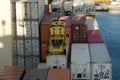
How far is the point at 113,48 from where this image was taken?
46.2 meters

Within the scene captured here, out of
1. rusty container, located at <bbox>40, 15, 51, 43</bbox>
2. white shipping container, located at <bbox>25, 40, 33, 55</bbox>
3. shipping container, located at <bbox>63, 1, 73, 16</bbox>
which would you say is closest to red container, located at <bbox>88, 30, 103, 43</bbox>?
rusty container, located at <bbox>40, 15, 51, 43</bbox>

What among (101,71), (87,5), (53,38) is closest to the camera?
(101,71)

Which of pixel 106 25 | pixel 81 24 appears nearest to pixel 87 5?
pixel 106 25

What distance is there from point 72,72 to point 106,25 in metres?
43.2

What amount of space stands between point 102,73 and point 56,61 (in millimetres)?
3541

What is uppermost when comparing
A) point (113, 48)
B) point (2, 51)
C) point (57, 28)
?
point (57, 28)

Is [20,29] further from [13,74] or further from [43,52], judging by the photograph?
[13,74]

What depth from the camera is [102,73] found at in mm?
24375

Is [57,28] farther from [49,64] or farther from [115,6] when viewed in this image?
[115,6]

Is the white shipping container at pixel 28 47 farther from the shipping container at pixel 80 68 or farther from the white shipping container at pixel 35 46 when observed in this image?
the shipping container at pixel 80 68

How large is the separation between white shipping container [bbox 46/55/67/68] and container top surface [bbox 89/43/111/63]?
216 centimetres

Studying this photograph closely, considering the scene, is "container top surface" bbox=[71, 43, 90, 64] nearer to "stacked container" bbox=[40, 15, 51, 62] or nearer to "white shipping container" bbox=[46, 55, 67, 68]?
"white shipping container" bbox=[46, 55, 67, 68]

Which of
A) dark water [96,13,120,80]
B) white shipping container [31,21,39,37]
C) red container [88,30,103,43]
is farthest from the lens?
dark water [96,13,120,80]

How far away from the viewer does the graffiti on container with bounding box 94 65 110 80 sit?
24234 mm
